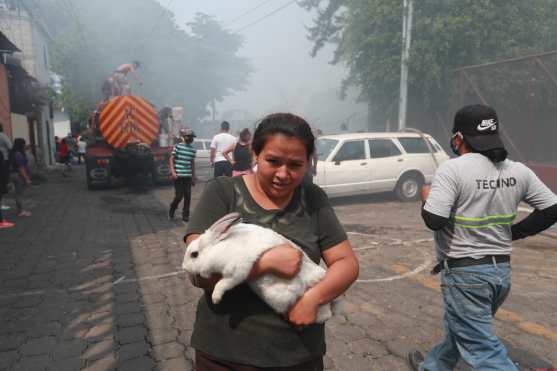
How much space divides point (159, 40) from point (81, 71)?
879 centimetres

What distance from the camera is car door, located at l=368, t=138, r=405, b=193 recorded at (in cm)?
996

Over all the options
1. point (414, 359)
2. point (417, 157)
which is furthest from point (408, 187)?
point (414, 359)

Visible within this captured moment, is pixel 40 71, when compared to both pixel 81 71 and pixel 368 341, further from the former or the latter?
pixel 368 341

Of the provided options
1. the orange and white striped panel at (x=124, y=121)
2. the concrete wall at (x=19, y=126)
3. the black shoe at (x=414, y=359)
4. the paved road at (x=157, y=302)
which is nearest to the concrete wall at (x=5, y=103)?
the concrete wall at (x=19, y=126)

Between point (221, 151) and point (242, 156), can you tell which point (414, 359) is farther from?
point (221, 151)

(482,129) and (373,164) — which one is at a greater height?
(482,129)

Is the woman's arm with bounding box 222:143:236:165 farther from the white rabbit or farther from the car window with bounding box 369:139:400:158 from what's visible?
the white rabbit

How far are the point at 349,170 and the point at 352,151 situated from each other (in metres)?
0.50

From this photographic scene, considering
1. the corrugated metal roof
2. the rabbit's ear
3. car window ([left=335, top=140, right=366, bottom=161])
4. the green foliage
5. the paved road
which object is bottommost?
the paved road

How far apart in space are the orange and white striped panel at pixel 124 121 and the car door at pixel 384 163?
7155 millimetres

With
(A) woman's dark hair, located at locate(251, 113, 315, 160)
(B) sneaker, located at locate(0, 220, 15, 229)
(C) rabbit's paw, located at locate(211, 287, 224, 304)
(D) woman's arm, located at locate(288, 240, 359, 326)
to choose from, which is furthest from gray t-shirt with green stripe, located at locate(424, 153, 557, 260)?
(B) sneaker, located at locate(0, 220, 15, 229)

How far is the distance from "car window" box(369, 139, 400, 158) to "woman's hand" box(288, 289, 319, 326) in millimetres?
8920

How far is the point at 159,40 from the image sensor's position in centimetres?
3612

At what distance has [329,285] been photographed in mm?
1431
